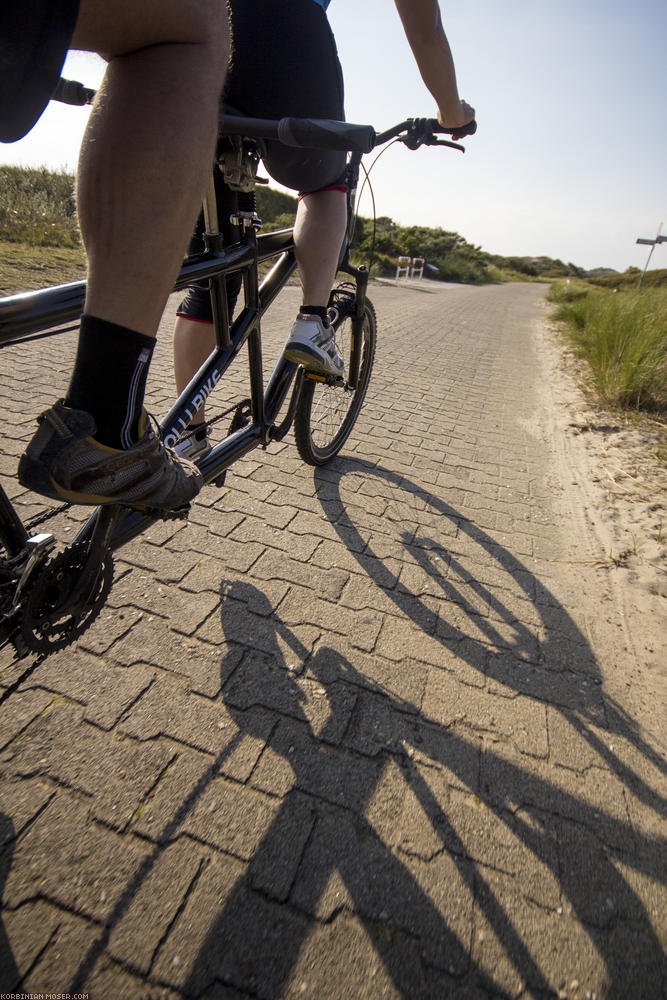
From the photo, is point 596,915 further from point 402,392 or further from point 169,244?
point 402,392

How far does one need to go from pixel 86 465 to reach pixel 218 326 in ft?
3.04

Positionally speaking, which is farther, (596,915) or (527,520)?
(527,520)

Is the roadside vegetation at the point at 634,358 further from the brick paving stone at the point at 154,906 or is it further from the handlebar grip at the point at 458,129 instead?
the brick paving stone at the point at 154,906

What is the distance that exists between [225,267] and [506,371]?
22.0ft

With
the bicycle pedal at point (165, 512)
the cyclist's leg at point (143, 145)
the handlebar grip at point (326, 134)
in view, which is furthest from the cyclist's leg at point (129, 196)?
the bicycle pedal at point (165, 512)

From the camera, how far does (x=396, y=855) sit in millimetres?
1368

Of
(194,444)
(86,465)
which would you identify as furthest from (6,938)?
(194,444)

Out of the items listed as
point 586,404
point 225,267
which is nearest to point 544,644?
point 225,267

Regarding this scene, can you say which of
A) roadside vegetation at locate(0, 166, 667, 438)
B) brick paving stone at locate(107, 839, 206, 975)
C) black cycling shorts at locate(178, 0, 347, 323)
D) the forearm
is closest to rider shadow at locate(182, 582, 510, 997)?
brick paving stone at locate(107, 839, 206, 975)

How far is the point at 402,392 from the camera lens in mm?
5594

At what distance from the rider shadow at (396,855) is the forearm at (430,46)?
2212 mm

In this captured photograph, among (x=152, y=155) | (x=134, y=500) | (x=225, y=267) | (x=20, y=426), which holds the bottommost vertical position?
(x=20, y=426)

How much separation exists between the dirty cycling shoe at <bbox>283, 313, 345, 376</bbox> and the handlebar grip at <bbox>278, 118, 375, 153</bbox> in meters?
0.87

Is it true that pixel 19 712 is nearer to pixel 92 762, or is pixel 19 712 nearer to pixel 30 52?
pixel 92 762
